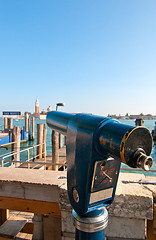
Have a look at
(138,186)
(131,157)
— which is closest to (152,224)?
(138,186)

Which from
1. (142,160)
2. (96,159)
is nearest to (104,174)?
(96,159)

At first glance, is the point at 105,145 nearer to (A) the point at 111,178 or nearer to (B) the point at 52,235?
(A) the point at 111,178

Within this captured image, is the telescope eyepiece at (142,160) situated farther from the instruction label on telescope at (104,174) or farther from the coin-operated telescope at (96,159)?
the instruction label on telescope at (104,174)

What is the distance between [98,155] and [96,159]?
21 millimetres

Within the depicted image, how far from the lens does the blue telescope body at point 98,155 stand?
2.42ft

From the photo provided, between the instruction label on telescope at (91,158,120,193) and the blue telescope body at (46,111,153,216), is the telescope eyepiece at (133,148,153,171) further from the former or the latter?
the instruction label on telescope at (91,158,120,193)

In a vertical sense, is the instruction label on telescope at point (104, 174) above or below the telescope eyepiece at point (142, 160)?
below

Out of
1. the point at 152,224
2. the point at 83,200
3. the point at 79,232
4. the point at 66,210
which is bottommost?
the point at 152,224

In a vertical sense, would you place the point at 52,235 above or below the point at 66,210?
below

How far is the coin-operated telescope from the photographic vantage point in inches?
29.2

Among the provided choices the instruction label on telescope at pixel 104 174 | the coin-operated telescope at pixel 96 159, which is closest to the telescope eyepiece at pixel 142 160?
the coin-operated telescope at pixel 96 159

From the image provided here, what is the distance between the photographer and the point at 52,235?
1714 mm

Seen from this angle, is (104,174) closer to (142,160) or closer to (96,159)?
(96,159)

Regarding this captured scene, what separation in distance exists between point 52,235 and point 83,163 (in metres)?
1.21
